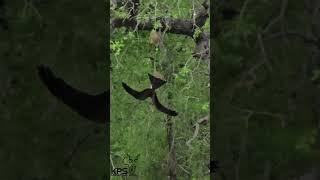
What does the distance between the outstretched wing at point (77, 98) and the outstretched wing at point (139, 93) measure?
17 cm

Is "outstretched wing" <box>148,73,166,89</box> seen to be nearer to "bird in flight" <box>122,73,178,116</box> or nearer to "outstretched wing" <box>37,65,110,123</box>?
"bird in flight" <box>122,73,178,116</box>

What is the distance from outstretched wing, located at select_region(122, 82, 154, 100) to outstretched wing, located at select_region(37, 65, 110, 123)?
0.17 meters

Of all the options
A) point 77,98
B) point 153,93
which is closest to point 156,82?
point 153,93

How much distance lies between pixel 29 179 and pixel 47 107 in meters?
0.24

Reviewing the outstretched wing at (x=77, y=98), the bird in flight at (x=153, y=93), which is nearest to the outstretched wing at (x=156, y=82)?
the bird in flight at (x=153, y=93)

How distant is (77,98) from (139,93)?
11.7 inches

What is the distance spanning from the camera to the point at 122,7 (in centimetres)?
177

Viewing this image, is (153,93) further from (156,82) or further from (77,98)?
(77,98)

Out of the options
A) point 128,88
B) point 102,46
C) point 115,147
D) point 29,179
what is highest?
point 102,46

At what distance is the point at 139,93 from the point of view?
5.82 feet

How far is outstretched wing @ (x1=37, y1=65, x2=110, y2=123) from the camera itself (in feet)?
6.38

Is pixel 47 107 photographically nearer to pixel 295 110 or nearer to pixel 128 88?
pixel 128 88

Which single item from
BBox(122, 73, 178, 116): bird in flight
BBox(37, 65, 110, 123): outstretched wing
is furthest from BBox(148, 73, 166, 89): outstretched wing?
BBox(37, 65, 110, 123): outstretched wing

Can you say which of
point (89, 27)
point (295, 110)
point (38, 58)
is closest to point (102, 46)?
point (89, 27)
